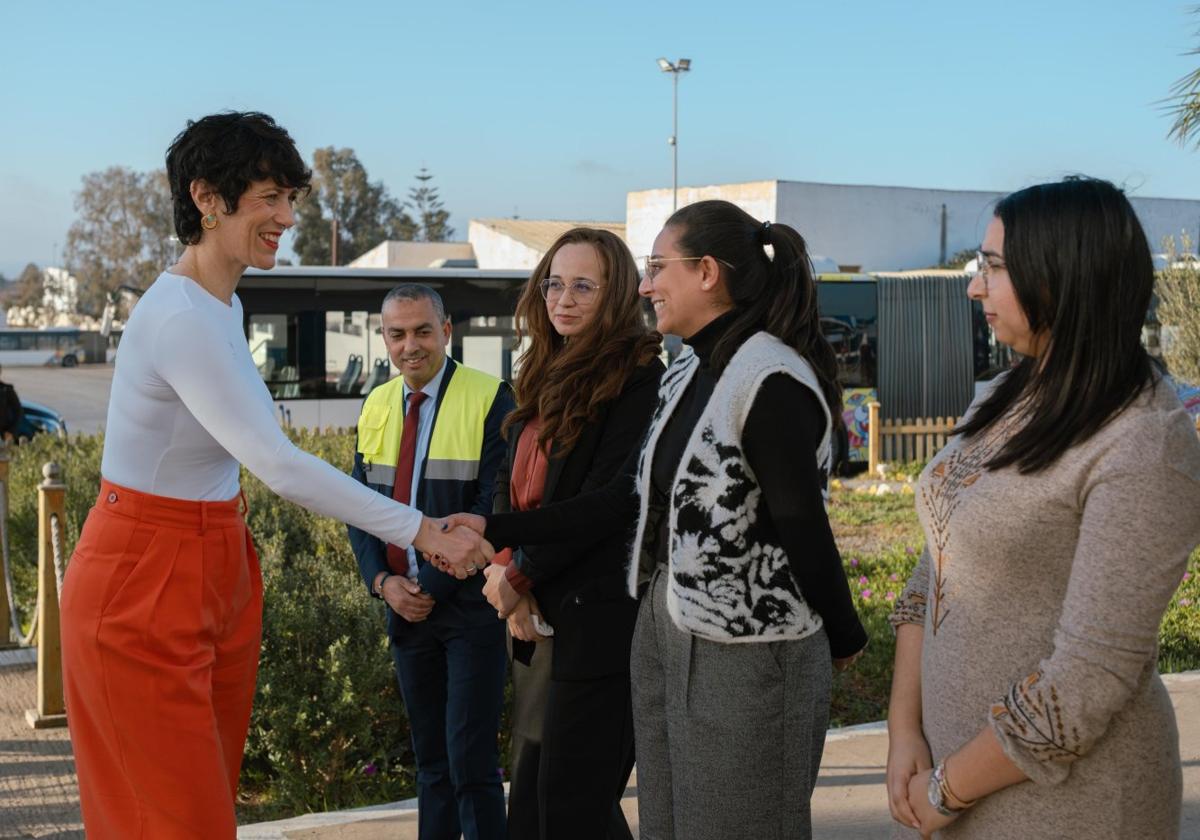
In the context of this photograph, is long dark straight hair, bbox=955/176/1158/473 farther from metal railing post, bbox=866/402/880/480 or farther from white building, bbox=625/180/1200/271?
white building, bbox=625/180/1200/271

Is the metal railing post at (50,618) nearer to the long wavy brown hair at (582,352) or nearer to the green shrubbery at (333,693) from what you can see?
→ the green shrubbery at (333,693)

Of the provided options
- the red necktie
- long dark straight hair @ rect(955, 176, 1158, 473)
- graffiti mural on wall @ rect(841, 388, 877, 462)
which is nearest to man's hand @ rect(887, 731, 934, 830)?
long dark straight hair @ rect(955, 176, 1158, 473)

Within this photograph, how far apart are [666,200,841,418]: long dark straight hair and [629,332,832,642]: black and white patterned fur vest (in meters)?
0.17

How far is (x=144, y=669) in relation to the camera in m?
2.96

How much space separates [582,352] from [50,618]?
412 centimetres

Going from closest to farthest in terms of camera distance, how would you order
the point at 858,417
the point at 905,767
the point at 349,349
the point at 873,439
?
the point at 905,767 < the point at 349,349 < the point at 873,439 < the point at 858,417

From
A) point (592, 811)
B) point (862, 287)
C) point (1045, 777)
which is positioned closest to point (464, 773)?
point (592, 811)

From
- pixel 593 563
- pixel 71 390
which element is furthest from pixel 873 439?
pixel 71 390

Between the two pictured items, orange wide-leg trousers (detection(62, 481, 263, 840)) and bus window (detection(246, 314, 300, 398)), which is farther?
bus window (detection(246, 314, 300, 398))

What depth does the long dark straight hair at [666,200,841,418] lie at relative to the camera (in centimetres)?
294

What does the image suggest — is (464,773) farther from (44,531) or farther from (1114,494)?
(44,531)

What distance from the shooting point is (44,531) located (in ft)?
22.3

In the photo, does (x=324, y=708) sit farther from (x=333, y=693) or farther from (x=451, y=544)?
(x=451, y=544)

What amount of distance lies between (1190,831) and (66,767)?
15.4 feet
